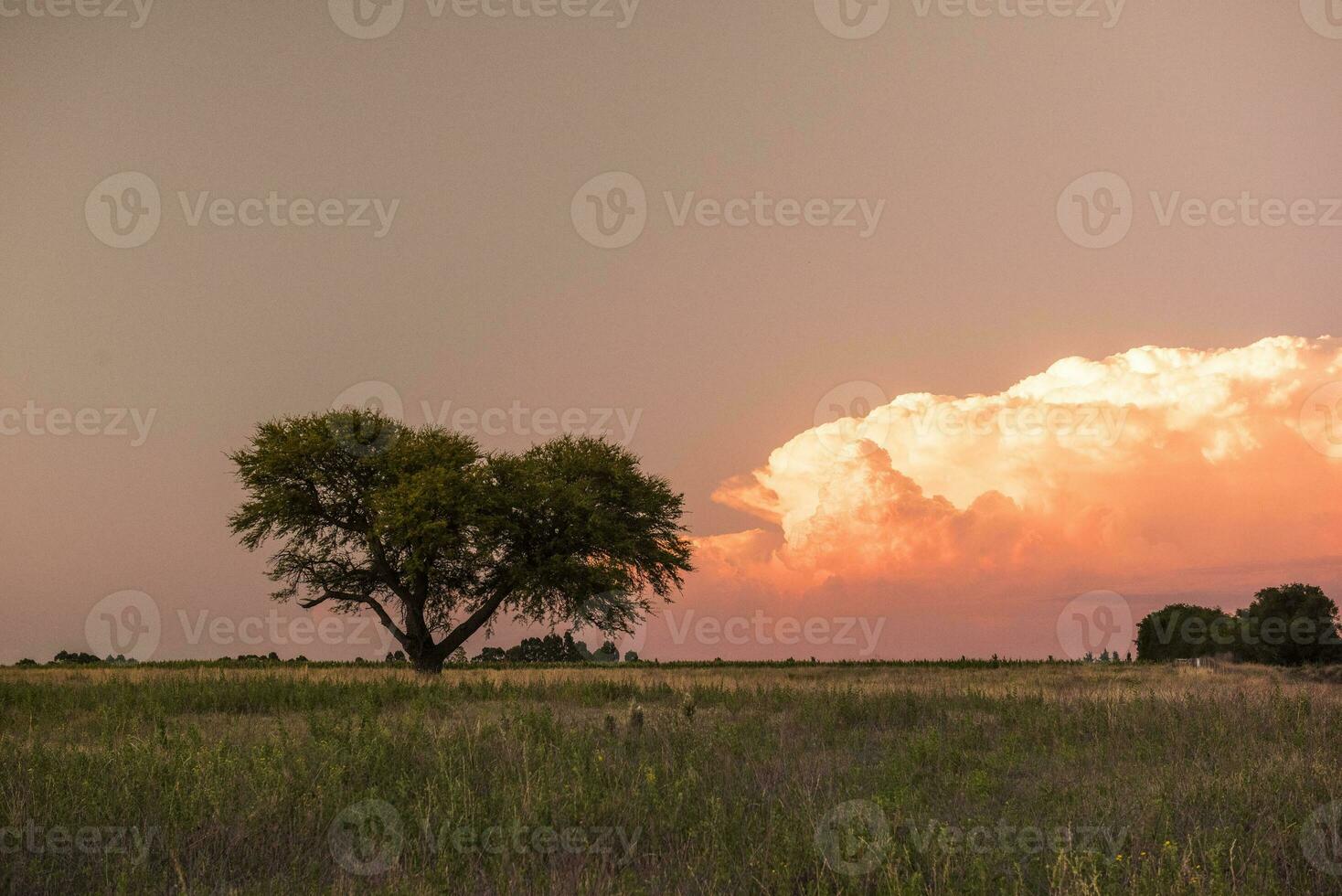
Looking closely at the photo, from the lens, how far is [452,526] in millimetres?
36125

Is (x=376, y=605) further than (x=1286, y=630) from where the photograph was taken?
No

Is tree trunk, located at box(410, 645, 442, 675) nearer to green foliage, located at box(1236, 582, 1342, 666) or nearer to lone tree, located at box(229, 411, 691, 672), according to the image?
lone tree, located at box(229, 411, 691, 672)

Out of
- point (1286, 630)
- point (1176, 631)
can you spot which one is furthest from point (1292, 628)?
point (1176, 631)

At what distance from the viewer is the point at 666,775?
9516 mm

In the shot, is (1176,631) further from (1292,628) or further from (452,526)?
(452,526)

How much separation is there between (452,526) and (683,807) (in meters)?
28.9

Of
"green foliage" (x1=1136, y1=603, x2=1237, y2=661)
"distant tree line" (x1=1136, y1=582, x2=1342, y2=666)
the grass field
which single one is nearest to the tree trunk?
the grass field

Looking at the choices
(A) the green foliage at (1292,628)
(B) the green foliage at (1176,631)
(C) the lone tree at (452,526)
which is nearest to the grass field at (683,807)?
(C) the lone tree at (452,526)

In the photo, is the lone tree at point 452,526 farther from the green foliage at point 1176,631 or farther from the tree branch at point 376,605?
the green foliage at point 1176,631

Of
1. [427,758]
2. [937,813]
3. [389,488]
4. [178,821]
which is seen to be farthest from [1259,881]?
[389,488]

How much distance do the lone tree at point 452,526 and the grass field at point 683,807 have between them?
74.5ft

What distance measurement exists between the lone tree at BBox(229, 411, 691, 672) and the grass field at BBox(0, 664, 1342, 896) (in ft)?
74.5

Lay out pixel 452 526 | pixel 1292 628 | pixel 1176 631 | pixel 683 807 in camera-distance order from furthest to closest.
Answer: pixel 1176 631 → pixel 1292 628 → pixel 452 526 → pixel 683 807

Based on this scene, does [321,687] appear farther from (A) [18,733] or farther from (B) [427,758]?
(B) [427,758]
